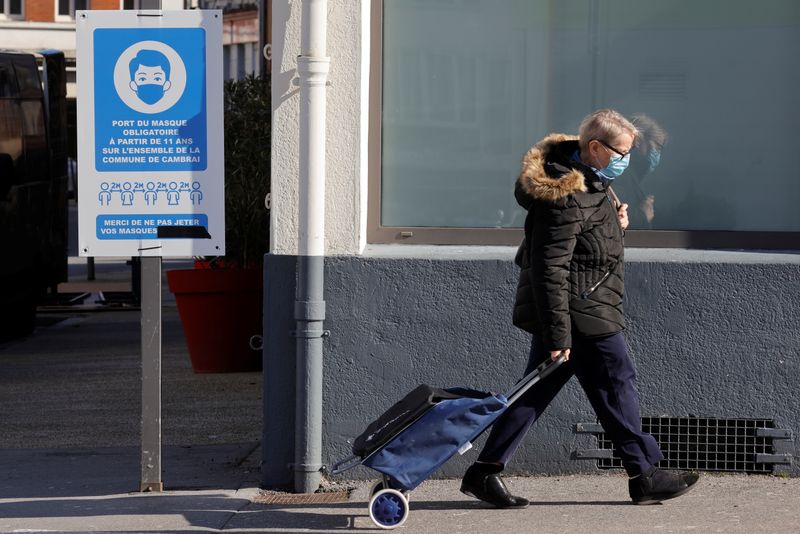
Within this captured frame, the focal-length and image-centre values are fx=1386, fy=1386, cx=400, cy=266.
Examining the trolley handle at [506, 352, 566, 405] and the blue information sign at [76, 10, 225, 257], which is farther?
the blue information sign at [76, 10, 225, 257]

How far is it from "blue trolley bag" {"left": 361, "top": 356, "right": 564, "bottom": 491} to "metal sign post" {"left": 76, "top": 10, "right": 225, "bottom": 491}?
1365 mm

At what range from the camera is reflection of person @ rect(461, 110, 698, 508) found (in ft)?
18.2

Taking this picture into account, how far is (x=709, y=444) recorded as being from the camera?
261 inches

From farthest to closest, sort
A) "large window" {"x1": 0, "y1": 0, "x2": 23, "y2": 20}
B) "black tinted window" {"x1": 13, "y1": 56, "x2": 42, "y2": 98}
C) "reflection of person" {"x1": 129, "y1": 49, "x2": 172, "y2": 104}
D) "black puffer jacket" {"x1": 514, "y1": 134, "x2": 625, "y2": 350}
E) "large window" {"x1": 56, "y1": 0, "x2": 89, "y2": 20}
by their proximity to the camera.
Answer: "large window" {"x1": 0, "y1": 0, "x2": 23, "y2": 20}
"large window" {"x1": 56, "y1": 0, "x2": 89, "y2": 20}
"black tinted window" {"x1": 13, "y1": 56, "x2": 42, "y2": 98}
"reflection of person" {"x1": 129, "y1": 49, "x2": 172, "y2": 104}
"black puffer jacket" {"x1": 514, "y1": 134, "x2": 625, "y2": 350}

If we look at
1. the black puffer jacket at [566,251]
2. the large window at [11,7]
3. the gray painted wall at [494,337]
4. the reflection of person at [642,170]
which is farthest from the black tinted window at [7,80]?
the large window at [11,7]

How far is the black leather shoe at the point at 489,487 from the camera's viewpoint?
600cm

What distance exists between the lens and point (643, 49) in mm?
6914

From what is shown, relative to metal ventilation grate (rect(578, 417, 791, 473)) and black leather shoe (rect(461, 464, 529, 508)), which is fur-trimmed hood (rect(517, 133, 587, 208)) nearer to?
black leather shoe (rect(461, 464, 529, 508))

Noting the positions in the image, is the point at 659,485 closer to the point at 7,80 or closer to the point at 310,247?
the point at 310,247

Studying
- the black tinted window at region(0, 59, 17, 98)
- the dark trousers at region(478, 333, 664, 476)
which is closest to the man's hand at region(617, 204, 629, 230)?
the dark trousers at region(478, 333, 664, 476)

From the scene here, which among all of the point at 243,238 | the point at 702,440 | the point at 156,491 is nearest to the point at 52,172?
the point at 243,238

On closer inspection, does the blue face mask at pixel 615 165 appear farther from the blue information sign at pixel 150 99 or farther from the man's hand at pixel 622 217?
the blue information sign at pixel 150 99

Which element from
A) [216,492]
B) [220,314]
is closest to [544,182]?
[216,492]

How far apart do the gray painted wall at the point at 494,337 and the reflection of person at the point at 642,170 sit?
0.41 metres
